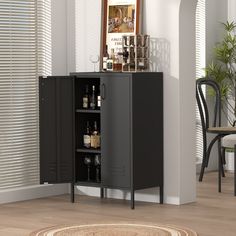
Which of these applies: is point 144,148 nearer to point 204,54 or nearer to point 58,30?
point 58,30

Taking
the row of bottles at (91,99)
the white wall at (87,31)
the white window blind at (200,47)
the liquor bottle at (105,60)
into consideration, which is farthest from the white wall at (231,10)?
the row of bottles at (91,99)

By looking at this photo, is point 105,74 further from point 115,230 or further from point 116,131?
point 115,230

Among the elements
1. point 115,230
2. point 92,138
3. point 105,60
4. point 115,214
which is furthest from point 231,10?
point 115,230

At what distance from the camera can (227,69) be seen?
9602mm

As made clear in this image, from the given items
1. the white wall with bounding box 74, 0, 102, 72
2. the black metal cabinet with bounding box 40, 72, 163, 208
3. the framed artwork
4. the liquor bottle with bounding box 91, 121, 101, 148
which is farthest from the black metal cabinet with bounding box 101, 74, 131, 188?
the white wall with bounding box 74, 0, 102, 72

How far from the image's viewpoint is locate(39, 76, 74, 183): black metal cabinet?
7.16 metres

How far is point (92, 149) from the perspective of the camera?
7172 millimetres

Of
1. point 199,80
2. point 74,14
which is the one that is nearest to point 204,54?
point 199,80

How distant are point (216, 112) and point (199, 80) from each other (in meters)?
0.43

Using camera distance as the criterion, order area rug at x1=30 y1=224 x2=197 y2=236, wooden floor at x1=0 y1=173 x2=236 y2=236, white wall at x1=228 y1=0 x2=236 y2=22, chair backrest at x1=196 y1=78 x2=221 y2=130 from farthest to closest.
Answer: white wall at x1=228 y1=0 x2=236 y2=22 → chair backrest at x1=196 y1=78 x2=221 y2=130 → wooden floor at x1=0 y1=173 x2=236 y2=236 → area rug at x1=30 y1=224 x2=197 y2=236

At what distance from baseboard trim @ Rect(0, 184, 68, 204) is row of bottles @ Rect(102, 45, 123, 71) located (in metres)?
1.24

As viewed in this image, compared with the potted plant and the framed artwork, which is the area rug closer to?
the framed artwork

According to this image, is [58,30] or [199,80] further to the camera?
[199,80]

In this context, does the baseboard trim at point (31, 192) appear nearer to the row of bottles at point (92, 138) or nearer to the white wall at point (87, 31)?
the row of bottles at point (92, 138)
